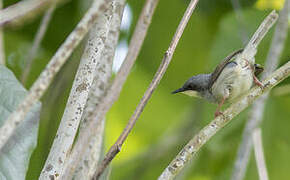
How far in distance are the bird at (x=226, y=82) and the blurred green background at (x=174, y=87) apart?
130 mm

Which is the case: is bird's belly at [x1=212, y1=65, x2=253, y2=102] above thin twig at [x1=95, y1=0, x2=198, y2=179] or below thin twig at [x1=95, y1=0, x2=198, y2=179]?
below

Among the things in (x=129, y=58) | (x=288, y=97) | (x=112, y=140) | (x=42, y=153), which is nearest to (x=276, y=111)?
(x=288, y=97)

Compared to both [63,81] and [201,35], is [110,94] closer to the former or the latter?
[63,81]

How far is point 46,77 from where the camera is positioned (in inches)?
46.1

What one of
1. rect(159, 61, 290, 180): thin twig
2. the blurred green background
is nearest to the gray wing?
the blurred green background

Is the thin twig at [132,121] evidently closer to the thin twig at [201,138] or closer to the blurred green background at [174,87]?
the thin twig at [201,138]

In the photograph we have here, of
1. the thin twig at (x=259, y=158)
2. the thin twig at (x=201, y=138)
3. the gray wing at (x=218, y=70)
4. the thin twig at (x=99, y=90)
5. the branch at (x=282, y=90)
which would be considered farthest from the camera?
the branch at (x=282, y=90)

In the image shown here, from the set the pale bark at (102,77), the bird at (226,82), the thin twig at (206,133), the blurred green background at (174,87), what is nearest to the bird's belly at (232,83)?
the bird at (226,82)

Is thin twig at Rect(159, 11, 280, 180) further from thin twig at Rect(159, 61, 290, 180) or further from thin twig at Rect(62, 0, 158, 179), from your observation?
thin twig at Rect(62, 0, 158, 179)

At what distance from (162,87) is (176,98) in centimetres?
18

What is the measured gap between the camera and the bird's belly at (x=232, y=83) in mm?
3336

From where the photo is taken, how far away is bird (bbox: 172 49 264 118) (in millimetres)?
3322

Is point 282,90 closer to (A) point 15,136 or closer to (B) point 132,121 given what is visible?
(A) point 15,136

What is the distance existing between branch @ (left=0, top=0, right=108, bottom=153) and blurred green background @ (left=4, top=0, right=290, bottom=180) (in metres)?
2.14
